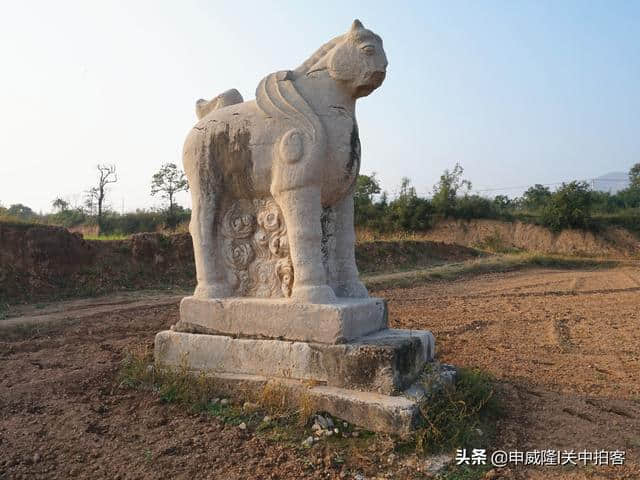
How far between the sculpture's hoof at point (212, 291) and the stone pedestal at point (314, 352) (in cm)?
7

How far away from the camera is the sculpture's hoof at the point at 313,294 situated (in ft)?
11.6

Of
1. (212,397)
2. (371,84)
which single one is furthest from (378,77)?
(212,397)

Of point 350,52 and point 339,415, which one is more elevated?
point 350,52

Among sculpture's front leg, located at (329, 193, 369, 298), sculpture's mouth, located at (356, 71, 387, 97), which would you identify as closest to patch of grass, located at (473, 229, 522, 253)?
sculpture's front leg, located at (329, 193, 369, 298)

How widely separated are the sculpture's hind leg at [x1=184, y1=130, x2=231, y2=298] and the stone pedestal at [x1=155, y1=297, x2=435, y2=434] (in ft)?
0.56

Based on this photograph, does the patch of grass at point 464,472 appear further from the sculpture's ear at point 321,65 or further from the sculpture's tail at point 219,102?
the sculpture's tail at point 219,102

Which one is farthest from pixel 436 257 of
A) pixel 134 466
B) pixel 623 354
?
pixel 134 466

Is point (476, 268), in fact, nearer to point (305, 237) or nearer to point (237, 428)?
point (305, 237)

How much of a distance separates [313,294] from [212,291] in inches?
33.7

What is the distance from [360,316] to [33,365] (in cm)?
310

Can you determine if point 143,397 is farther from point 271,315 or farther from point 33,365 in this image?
point 33,365

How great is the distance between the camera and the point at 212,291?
392 cm

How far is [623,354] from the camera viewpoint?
534cm

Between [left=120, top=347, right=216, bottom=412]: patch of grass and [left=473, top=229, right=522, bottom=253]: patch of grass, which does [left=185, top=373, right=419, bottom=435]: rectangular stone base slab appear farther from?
[left=473, top=229, right=522, bottom=253]: patch of grass
